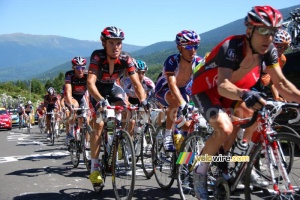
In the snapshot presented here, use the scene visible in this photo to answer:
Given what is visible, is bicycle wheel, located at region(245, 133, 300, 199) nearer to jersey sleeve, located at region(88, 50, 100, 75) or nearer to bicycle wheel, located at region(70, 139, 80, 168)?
jersey sleeve, located at region(88, 50, 100, 75)

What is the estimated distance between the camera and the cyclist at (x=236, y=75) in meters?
3.36

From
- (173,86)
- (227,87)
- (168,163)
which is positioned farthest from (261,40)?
(168,163)

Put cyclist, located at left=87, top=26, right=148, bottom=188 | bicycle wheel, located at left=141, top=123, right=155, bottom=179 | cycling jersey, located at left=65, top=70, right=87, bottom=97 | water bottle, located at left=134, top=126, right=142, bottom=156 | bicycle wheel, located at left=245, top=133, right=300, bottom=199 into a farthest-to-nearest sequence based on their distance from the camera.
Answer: cycling jersey, located at left=65, top=70, right=87, bottom=97, water bottle, located at left=134, top=126, right=142, bottom=156, bicycle wheel, located at left=141, top=123, right=155, bottom=179, cyclist, located at left=87, top=26, right=148, bottom=188, bicycle wheel, located at left=245, top=133, right=300, bottom=199

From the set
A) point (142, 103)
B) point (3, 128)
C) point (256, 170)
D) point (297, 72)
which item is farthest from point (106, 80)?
point (3, 128)

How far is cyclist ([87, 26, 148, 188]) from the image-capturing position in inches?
203

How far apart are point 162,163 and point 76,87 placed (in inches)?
163

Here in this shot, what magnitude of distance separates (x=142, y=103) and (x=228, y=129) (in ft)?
5.07

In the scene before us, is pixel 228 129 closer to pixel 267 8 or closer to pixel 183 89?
pixel 267 8

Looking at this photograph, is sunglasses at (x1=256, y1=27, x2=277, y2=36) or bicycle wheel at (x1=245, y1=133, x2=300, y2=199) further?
sunglasses at (x1=256, y1=27, x2=277, y2=36)

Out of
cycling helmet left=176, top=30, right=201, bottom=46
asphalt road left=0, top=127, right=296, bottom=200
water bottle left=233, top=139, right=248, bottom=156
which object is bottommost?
asphalt road left=0, top=127, right=296, bottom=200

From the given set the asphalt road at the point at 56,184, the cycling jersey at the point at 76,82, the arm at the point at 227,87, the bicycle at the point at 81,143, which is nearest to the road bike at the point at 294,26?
the cycling jersey at the point at 76,82

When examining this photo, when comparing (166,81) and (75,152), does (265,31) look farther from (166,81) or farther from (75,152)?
(75,152)

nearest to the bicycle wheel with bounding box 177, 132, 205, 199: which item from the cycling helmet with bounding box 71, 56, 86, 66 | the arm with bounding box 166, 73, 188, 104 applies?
the arm with bounding box 166, 73, 188, 104

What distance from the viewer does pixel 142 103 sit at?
15.9ft
